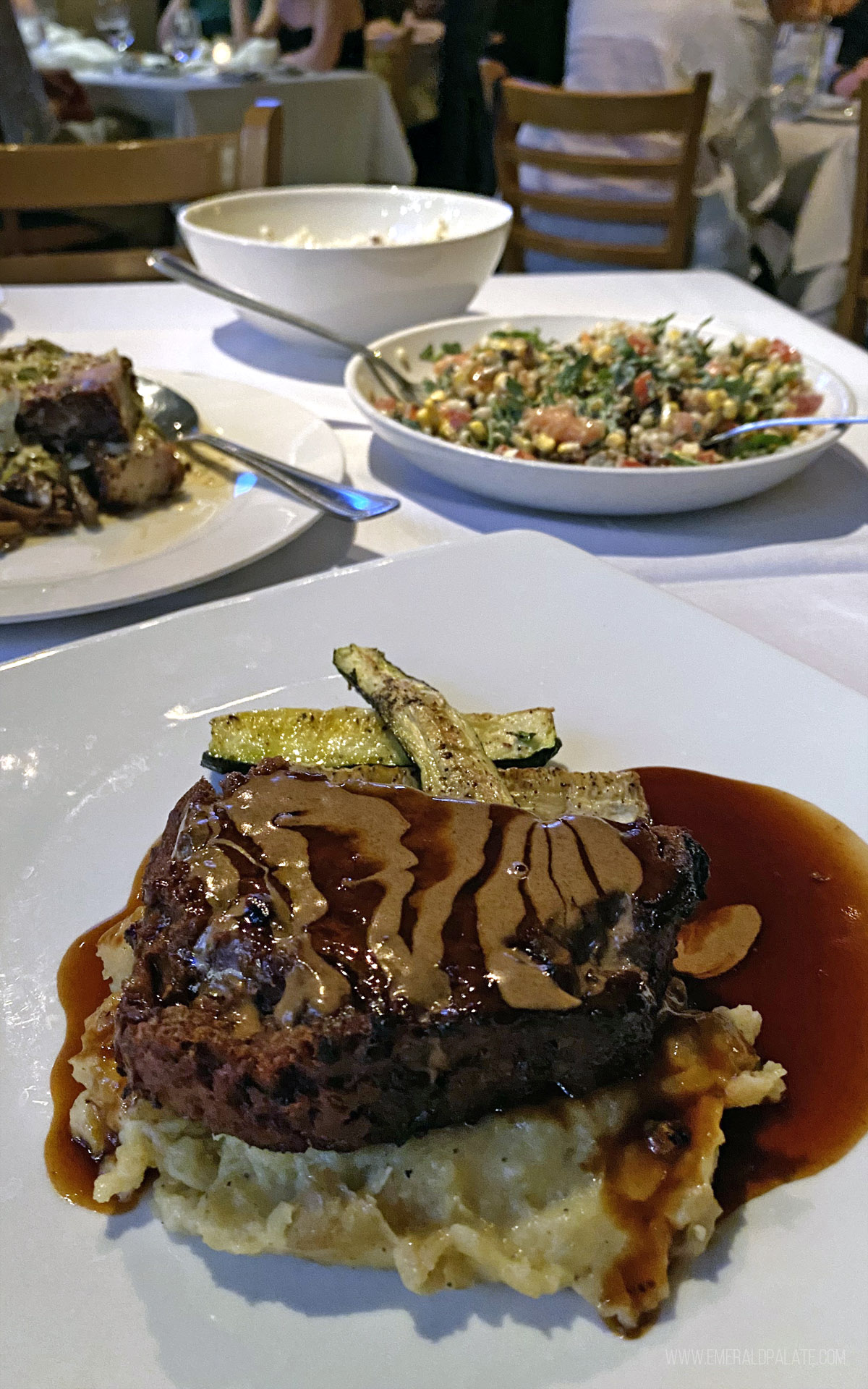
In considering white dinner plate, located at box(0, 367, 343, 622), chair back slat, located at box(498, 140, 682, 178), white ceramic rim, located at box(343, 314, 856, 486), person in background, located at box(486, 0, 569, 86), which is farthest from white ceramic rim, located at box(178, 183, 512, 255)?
person in background, located at box(486, 0, 569, 86)

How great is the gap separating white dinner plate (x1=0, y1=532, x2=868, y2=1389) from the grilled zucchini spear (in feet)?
0.42

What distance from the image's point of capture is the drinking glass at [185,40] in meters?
11.6

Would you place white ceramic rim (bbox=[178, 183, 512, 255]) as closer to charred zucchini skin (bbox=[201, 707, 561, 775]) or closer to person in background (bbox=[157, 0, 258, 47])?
charred zucchini skin (bbox=[201, 707, 561, 775])

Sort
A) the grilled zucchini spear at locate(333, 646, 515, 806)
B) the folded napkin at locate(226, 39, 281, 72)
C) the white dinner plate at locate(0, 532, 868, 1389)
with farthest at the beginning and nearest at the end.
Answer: the folded napkin at locate(226, 39, 281, 72) → the grilled zucchini spear at locate(333, 646, 515, 806) → the white dinner plate at locate(0, 532, 868, 1389)

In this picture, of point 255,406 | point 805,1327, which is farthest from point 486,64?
point 805,1327

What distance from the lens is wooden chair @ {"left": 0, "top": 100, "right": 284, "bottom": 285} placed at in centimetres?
483

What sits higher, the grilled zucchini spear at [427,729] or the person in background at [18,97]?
the person in background at [18,97]

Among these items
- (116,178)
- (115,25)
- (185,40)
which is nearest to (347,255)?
(116,178)

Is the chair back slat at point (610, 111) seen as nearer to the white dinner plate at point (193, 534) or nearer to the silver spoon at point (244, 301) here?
the silver spoon at point (244, 301)

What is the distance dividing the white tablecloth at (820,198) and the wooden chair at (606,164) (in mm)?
1569

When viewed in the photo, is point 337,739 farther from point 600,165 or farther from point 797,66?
point 797,66

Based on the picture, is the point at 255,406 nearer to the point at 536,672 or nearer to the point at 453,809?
the point at 536,672

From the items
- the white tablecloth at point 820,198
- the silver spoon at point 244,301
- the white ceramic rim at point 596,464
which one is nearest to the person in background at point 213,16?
the white tablecloth at point 820,198

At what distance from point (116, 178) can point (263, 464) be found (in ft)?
9.92
